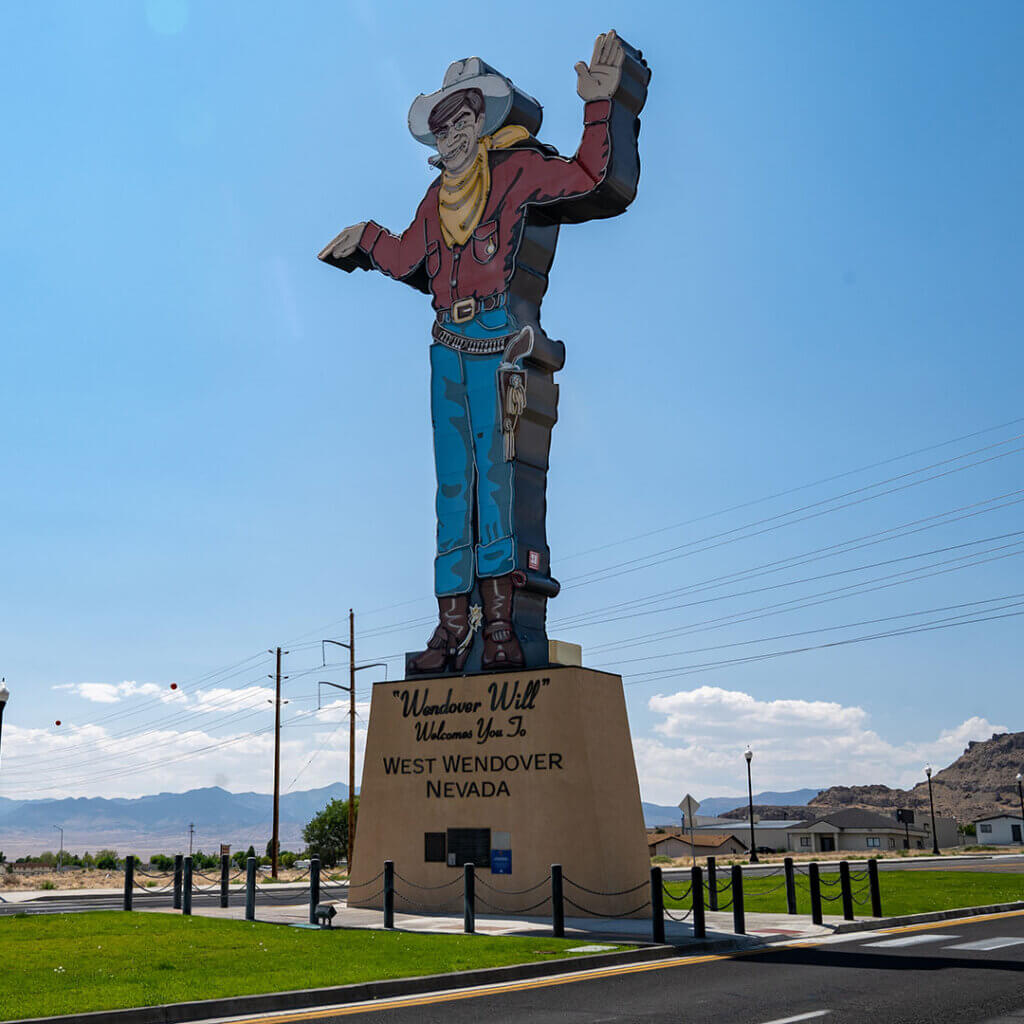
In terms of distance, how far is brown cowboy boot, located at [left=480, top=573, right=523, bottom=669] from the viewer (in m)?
25.5

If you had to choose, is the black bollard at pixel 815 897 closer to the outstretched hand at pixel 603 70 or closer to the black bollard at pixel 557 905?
the black bollard at pixel 557 905

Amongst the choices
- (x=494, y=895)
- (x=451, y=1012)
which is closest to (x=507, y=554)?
(x=494, y=895)

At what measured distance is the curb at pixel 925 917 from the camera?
19.7 m

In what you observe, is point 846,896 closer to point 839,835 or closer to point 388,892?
point 388,892

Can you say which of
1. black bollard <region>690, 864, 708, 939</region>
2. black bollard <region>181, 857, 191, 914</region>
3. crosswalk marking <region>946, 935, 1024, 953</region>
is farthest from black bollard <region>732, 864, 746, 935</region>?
black bollard <region>181, 857, 191, 914</region>

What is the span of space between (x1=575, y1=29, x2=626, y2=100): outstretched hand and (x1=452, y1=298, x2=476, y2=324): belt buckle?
574cm

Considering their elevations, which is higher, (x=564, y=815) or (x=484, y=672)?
(x=484, y=672)

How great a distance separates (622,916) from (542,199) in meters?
16.8

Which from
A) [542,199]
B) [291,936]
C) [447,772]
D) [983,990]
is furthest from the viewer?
[542,199]

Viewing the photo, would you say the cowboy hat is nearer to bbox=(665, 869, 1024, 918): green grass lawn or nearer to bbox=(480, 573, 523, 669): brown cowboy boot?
bbox=(480, 573, 523, 669): brown cowboy boot

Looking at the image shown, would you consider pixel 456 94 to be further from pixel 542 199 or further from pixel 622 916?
pixel 622 916

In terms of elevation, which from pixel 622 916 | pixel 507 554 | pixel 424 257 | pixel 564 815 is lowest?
pixel 622 916

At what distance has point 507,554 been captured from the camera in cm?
2617

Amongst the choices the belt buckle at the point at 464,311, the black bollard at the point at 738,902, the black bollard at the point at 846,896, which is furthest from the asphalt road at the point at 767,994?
the belt buckle at the point at 464,311
